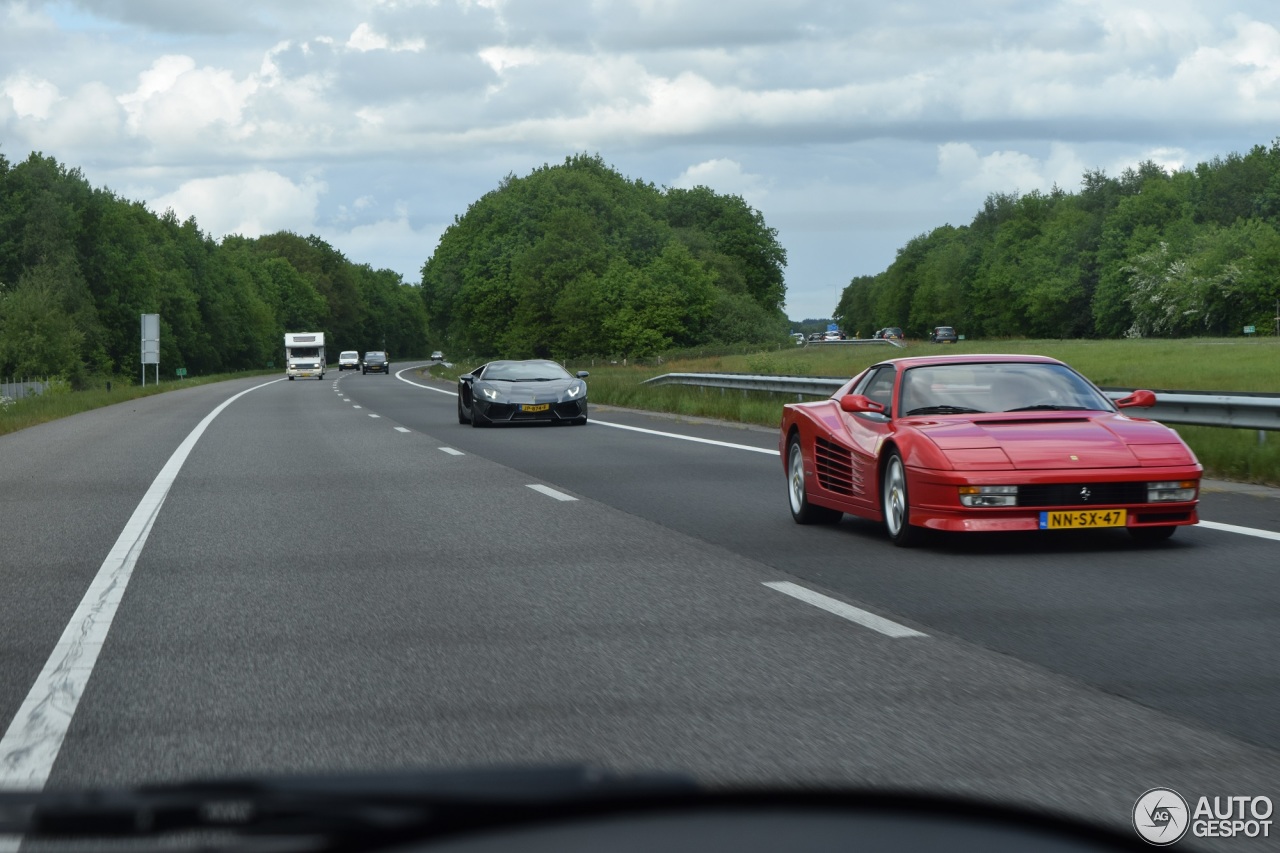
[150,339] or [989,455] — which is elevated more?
[989,455]

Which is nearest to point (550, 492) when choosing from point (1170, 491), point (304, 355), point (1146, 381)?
point (1170, 491)

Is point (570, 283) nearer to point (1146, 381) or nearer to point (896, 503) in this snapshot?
point (1146, 381)

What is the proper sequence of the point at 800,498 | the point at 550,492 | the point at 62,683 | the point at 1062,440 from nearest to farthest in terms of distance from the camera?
the point at 62,683
the point at 1062,440
the point at 800,498
the point at 550,492

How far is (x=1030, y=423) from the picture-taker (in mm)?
10523

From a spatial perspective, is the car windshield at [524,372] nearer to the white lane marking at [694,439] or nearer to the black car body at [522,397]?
the black car body at [522,397]

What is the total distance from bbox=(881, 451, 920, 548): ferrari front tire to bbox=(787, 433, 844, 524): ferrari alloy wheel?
3.38 feet

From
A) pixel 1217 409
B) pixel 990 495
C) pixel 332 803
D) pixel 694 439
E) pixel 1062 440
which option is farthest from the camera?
pixel 694 439

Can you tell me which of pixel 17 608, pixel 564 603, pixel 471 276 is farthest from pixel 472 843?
pixel 471 276

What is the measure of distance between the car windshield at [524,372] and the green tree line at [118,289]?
51.4 m

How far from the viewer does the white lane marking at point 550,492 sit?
46.4 ft

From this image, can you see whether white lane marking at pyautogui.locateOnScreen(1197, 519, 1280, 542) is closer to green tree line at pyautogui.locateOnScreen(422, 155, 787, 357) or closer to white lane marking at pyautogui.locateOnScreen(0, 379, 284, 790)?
white lane marking at pyautogui.locateOnScreen(0, 379, 284, 790)

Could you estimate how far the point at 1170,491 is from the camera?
32.7 ft

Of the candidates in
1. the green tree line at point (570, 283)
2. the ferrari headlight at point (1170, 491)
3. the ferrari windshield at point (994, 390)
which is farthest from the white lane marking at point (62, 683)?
the green tree line at point (570, 283)

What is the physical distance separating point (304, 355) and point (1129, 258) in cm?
6683
